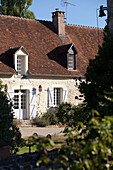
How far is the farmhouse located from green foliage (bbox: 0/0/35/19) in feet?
29.7

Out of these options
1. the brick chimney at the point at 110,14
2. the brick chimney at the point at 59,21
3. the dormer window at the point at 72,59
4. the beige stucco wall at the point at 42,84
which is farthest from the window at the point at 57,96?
the brick chimney at the point at 110,14

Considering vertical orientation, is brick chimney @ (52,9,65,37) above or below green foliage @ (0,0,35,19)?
below

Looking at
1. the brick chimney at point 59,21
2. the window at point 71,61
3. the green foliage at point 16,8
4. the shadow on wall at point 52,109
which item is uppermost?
the green foliage at point 16,8

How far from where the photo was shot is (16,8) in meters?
29.6

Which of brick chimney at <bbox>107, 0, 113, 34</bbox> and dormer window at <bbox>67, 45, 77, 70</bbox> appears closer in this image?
brick chimney at <bbox>107, 0, 113, 34</bbox>

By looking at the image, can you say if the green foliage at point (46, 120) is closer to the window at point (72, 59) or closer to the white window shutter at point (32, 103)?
the white window shutter at point (32, 103)

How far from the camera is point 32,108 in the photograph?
17.7 meters

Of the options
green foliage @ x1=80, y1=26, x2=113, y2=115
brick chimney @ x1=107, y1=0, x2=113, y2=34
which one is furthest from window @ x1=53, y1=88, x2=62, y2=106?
green foliage @ x1=80, y1=26, x2=113, y2=115

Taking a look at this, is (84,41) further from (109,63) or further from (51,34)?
(109,63)

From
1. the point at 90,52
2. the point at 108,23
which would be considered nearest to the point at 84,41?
the point at 90,52

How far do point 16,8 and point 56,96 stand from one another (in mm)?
13892

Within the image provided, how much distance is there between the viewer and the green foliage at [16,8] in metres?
29.7

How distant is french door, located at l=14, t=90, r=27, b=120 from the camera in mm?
17331

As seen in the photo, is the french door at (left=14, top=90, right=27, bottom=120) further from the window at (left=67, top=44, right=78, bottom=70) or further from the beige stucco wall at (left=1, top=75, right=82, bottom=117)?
the window at (left=67, top=44, right=78, bottom=70)
